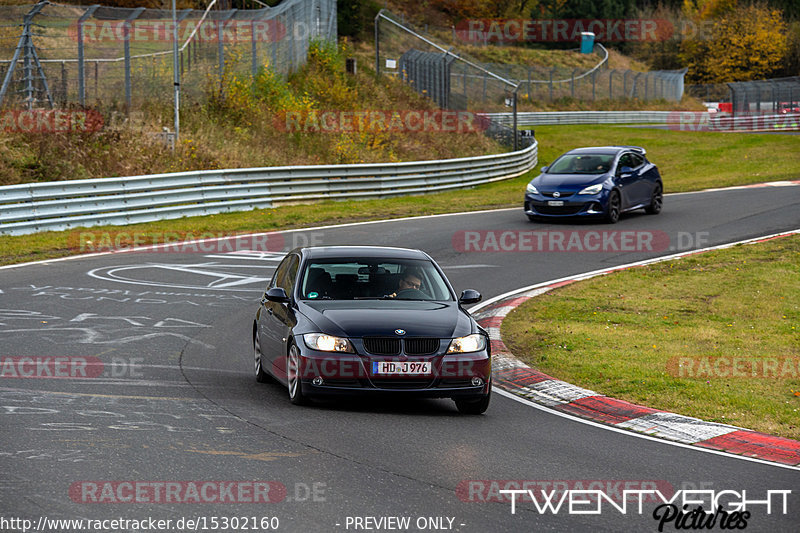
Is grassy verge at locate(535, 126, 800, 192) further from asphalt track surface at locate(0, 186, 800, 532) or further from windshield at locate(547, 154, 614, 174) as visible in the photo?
asphalt track surface at locate(0, 186, 800, 532)

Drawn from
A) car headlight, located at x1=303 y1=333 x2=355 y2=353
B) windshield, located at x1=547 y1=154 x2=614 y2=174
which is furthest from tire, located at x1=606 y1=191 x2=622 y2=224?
car headlight, located at x1=303 y1=333 x2=355 y2=353

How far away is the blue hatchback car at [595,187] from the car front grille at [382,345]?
52.4 feet

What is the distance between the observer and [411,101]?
48.7 meters

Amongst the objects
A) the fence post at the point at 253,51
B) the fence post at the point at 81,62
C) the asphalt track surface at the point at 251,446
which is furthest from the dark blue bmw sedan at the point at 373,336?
the fence post at the point at 253,51

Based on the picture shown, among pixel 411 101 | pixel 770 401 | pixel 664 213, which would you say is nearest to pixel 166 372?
pixel 770 401

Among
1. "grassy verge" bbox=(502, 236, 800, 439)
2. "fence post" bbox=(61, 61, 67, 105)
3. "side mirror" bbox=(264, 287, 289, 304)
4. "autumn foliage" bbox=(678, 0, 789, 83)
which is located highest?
"autumn foliage" bbox=(678, 0, 789, 83)

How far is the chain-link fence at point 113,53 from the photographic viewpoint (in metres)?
Result: 27.2

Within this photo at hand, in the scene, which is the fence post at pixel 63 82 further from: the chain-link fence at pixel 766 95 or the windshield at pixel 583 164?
the chain-link fence at pixel 766 95

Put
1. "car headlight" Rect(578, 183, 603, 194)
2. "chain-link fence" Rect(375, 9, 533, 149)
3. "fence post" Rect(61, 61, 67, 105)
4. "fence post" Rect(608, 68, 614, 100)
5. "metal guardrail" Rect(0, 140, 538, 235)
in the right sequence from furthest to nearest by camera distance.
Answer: "fence post" Rect(608, 68, 614, 100)
"chain-link fence" Rect(375, 9, 533, 149)
"fence post" Rect(61, 61, 67, 105)
"car headlight" Rect(578, 183, 603, 194)
"metal guardrail" Rect(0, 140, 538, 235)

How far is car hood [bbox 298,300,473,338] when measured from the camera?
8.77m

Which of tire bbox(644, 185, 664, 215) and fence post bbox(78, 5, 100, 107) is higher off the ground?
fence post bbox(78, 5, 100, 107)

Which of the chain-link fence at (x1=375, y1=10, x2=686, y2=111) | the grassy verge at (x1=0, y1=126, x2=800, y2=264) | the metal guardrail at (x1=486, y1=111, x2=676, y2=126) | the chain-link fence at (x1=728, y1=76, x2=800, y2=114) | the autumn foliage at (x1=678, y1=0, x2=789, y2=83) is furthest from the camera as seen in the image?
the autumn foliage at (x1=678, y1=0, x2=789, y2=83)

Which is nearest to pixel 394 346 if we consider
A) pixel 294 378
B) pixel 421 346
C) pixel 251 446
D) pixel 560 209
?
pixel 421 346

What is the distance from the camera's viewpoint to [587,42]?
99375 mm
